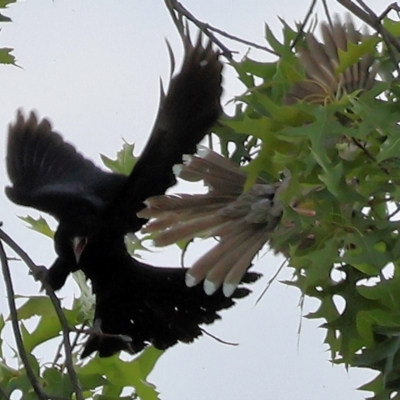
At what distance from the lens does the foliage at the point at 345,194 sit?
143cm

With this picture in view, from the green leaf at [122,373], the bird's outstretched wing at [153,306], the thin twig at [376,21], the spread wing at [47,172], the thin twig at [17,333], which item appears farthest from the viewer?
the spread wing at [47,172]

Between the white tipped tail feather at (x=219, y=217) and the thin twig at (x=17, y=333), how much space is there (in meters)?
0.27

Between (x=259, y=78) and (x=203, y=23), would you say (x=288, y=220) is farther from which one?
(x=203, y=23)

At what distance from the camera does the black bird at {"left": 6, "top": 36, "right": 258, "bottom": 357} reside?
7.10 feet

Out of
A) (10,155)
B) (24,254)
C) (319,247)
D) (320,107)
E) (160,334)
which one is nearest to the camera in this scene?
(320,107)

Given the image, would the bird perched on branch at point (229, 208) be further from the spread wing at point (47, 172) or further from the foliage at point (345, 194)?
the spread wing at point (47, 172)

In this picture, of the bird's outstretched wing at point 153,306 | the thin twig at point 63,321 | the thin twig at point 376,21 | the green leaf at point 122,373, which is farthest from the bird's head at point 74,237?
the thin twig at point 376,21

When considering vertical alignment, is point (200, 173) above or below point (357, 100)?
above

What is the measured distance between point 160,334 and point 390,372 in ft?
3.24

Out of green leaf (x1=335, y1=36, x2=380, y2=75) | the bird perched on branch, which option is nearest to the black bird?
the bird perched on branch

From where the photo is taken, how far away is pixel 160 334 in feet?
8.18

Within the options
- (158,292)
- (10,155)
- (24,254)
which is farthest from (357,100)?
(10,155)

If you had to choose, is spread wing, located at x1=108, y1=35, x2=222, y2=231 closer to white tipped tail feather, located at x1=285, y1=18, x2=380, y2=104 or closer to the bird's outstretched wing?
the bird's outstretched wing

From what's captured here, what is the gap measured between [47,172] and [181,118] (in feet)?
2.51
